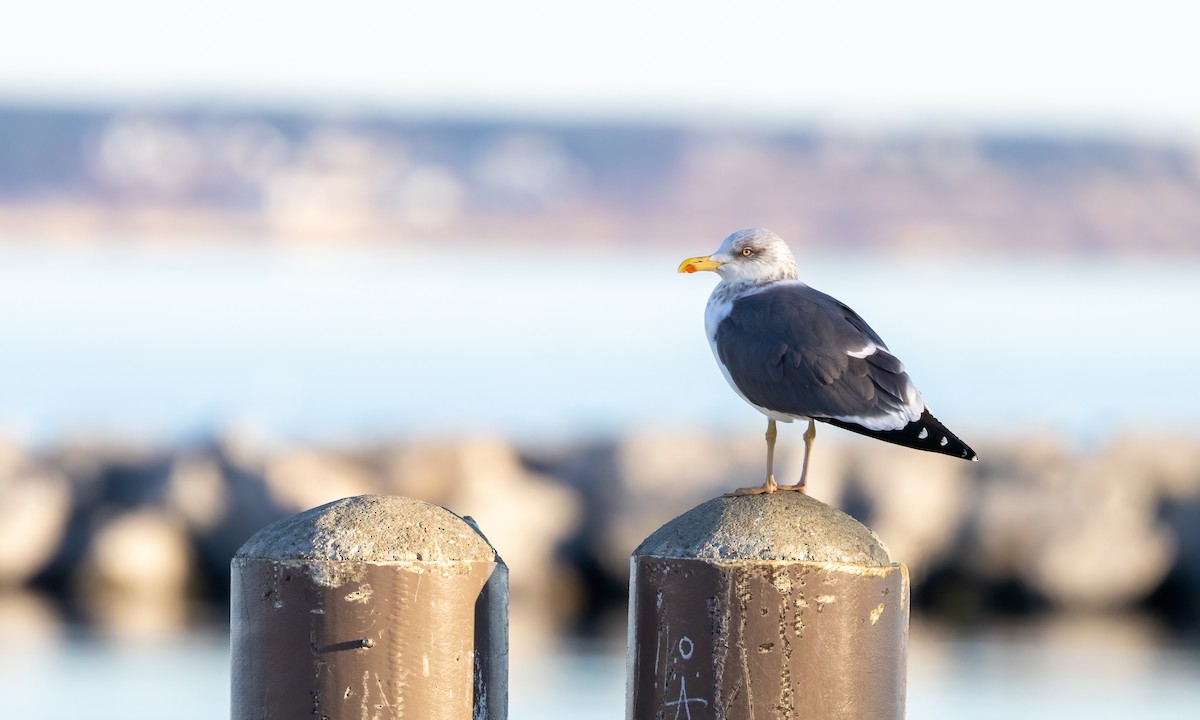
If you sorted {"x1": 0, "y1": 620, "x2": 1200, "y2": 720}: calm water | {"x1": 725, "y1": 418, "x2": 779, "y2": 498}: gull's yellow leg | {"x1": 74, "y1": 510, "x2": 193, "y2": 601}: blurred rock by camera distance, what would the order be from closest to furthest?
{"x1": 725, "y1": 418, "x2": 779, "y2": 498}: gull's yellow leg, {"x1": 0, "y1": 620, "x2": 1200, "y2": 720}: calm water, {"x1": 74, "y1": 510, "x2": 193, "y2": 601}: blurred rock

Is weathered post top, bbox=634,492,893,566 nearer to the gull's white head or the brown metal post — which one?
the brown metal post

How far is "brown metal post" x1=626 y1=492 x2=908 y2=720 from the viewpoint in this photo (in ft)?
14.7

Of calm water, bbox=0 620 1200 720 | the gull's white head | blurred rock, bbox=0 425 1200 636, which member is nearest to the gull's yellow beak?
the gull's white head

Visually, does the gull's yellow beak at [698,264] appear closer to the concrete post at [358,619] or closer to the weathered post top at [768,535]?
the weathered post top at [768,535]

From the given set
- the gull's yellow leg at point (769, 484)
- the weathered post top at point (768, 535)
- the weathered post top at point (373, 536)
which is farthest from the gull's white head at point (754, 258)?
the weathered post top at point (373, 536)

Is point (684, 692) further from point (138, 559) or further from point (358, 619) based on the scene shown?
point (138, 559)

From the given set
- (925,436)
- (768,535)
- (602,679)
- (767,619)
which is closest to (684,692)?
(767,619)

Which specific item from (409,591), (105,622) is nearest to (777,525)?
(409,591)

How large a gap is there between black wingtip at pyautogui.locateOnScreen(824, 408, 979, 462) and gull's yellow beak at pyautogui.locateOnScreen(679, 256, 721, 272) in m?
0.76

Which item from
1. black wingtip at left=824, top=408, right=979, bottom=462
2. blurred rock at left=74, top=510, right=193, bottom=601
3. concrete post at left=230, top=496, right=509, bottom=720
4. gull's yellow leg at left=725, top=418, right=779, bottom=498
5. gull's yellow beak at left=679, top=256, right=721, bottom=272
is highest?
gull's yellow beak at left=679, top=256, right=721, bottom=272

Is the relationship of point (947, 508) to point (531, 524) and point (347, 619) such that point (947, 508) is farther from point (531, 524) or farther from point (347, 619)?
point (347, 619)

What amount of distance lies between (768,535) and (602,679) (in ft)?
27.7

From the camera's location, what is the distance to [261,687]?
4.55 metres

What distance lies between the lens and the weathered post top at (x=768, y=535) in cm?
451
